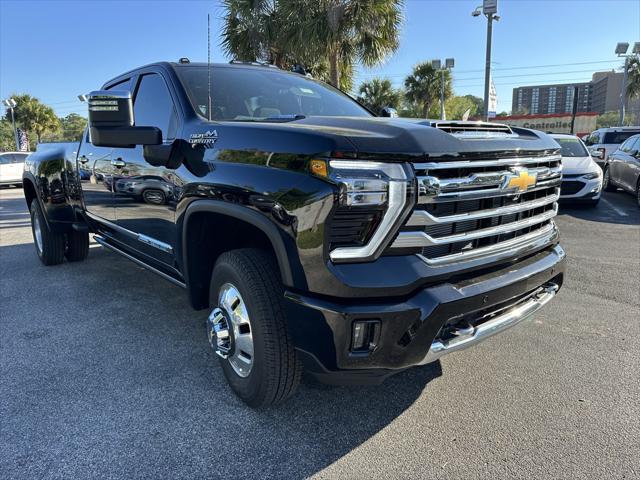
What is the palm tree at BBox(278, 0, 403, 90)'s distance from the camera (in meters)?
11.4

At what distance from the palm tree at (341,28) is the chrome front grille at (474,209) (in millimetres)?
9775

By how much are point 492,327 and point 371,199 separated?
96cm

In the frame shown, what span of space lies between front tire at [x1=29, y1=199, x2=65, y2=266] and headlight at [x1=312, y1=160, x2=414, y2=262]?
4672 mm

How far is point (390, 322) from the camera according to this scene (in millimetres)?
1973

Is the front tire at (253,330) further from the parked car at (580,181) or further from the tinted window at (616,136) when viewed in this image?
the tinted window at (616,136)

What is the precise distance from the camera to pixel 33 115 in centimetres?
4084

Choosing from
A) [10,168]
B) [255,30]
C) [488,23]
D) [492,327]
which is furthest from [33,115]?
[492,327]

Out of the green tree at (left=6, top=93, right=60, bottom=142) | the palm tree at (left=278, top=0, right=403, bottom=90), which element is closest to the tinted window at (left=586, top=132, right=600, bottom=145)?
the palm tree at (left=278, top=0, right=403, bottom=90)

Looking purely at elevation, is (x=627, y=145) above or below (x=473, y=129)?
above

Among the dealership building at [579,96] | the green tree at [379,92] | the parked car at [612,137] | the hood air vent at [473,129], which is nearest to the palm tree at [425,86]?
the green tree at [379,92]

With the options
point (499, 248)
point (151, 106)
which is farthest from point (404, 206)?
point (151, 106)

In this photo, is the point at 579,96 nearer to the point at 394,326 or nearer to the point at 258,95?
the point at 258,95

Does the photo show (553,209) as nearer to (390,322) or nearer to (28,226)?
(390,322)

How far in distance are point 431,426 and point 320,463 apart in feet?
2.10
